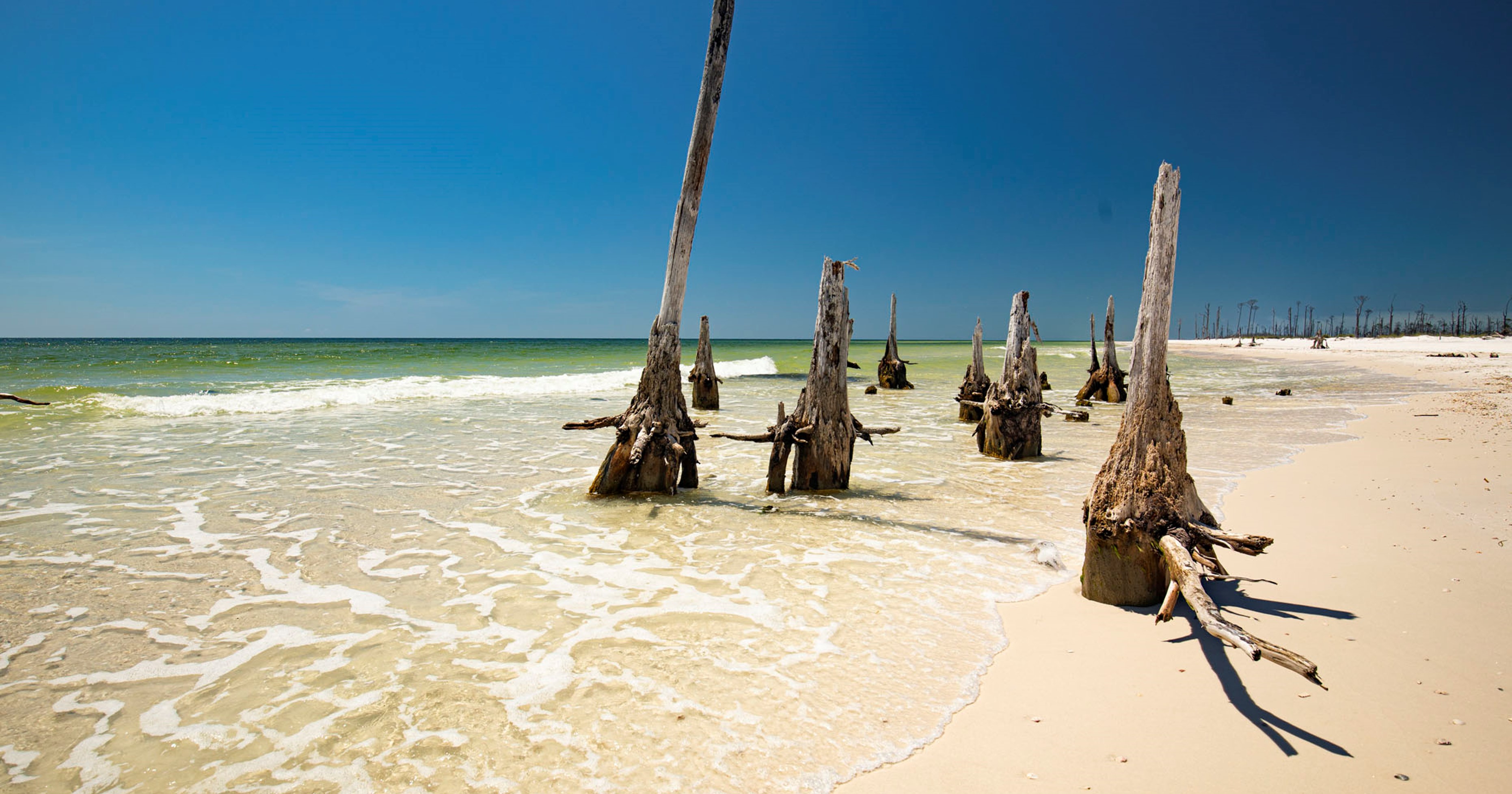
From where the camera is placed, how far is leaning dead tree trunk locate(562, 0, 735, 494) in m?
7.33

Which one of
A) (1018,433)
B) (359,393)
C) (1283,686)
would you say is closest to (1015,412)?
(1018,433)

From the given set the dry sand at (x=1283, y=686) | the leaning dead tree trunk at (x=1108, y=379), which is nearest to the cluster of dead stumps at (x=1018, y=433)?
the dry sand at (x=1283, y=686)

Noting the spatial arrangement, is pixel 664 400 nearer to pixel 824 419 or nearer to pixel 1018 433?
pixel 824 419

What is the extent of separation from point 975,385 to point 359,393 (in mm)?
17182

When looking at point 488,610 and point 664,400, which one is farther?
point 664,400

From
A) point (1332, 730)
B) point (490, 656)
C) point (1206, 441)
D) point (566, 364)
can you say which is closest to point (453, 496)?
point (490, 656)

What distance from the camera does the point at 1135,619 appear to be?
13.3ft

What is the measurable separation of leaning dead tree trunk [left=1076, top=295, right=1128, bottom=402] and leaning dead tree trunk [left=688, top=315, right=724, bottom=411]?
1040 centimetres

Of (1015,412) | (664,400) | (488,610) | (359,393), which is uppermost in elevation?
(664,400)

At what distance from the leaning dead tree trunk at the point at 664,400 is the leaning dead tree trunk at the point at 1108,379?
1538cm

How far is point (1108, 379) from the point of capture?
19172 millimetres

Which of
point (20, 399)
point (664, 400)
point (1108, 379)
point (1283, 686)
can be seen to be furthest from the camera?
point (1108, 379)

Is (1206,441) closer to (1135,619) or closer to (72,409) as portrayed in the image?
(1135,619)

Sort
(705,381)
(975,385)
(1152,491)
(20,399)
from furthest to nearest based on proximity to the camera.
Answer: (705,381) < (975,385) < (20,399) < (1152,491)
